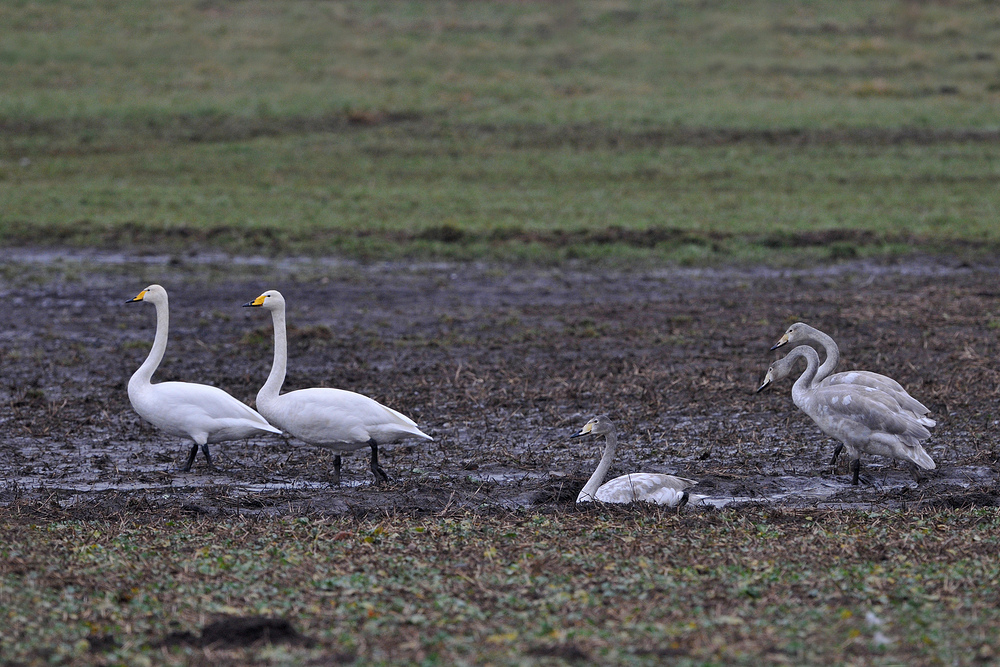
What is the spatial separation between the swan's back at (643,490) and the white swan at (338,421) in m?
1.55

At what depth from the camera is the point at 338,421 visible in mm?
8938

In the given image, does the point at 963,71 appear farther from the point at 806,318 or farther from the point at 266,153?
the point at 806,318

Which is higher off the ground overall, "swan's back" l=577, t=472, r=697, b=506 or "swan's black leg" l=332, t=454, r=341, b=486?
"swan's back" l=577, t=472, r=697, b=506

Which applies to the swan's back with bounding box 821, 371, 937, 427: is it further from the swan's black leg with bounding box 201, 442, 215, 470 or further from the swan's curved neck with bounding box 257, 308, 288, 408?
the swan's black leg with bounding box 201, 442, 215, 470

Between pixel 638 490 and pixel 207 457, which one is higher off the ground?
pixel 638 490

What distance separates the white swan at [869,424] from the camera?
897cm

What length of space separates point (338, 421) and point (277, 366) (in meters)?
1.02

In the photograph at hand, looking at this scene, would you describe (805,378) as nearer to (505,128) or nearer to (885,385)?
(885,385)

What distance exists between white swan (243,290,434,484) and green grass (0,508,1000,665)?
1432 mm

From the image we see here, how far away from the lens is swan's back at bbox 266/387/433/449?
29.4 ft

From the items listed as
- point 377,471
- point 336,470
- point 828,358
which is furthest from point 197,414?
point 828,358

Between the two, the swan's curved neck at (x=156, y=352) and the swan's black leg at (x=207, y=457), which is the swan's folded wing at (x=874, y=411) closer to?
the swan's black leg at (x=207, y=457)

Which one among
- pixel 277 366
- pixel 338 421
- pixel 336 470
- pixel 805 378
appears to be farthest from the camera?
pixel 805 378

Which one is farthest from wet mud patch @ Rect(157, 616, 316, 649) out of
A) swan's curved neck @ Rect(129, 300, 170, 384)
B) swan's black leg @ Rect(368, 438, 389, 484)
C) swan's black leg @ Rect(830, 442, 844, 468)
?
swan's black leg @ Rect(830, 442, 844, 468)
